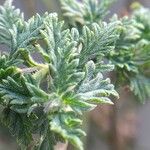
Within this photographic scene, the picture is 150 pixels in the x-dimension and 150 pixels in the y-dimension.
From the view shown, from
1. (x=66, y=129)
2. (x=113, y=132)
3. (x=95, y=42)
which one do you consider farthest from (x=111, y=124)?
(x=66, y=129)

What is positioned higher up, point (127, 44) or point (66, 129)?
point (127, 44)

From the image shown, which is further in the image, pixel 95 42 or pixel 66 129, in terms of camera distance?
pixel 95 42

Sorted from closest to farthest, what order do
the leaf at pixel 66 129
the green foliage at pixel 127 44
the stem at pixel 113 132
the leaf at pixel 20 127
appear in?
1. the leaf at pixel 66 129
2. the leaf at pixel 20 127
3. the green foliage at pixel 127 44
4. the stem at pixel 113 132

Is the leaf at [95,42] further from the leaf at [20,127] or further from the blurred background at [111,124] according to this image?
the blurred background at [111,124]

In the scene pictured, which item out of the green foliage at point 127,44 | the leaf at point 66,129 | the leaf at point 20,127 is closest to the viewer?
the leaf at point 66,129

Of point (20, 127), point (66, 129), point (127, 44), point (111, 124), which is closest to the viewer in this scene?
point (66, 129)

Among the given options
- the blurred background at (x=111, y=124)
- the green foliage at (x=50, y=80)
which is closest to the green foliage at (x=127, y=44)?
the green foliage at (x=50, y=80)

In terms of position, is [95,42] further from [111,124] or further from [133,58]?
[111,124]
